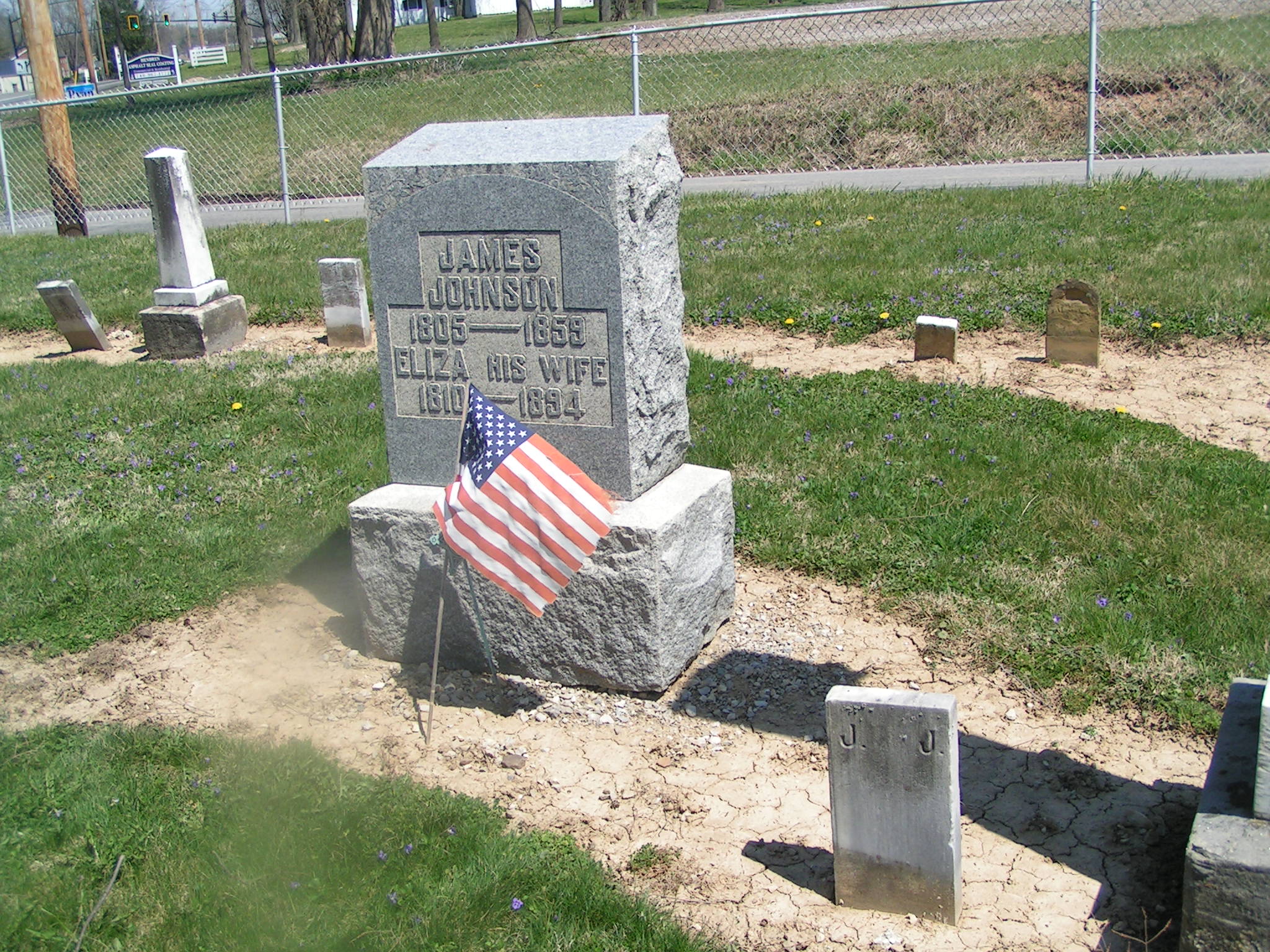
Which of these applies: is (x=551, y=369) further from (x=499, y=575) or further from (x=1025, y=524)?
(x=1025, y=524)

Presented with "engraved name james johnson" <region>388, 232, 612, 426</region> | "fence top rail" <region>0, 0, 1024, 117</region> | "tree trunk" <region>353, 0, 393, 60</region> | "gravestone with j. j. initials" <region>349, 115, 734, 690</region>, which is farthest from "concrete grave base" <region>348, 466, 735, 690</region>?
"tree trunk" <region>353, 0, 393, 60</region>

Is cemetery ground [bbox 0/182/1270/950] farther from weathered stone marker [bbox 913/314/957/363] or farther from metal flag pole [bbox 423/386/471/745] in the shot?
weathered stone marker [bbox 913/314/957/363]

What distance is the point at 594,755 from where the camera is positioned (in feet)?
13.8

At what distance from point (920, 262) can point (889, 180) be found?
474 centimetres

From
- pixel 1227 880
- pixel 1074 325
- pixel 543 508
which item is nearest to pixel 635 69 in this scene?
pixel 1074 325

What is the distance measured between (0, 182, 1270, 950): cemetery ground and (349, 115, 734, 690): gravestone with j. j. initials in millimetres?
261

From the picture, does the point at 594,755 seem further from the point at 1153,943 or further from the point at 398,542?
the point at 1153,943

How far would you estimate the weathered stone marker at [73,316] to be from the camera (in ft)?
31.7

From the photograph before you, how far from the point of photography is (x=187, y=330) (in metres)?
9.48

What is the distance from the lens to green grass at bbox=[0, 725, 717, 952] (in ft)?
10.5

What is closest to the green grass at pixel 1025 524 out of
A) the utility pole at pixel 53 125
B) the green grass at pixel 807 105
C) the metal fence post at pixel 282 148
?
the metal fence post at pixel 282 148

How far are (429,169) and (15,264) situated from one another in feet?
35.2

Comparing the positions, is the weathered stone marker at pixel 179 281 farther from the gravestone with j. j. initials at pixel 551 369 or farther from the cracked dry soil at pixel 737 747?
the gravestone with j. j. initials at pixel 551 369

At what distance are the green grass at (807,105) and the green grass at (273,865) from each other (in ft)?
39.1
